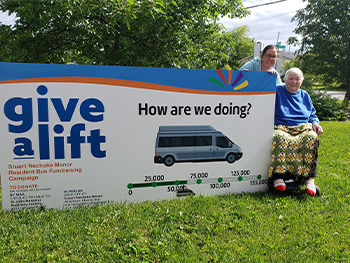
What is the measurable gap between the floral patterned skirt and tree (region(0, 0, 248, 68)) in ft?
7.76

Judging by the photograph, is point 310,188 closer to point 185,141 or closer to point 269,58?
point 185,141

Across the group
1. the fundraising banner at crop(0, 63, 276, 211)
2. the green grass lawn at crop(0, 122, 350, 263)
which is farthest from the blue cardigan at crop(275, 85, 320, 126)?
the green grass lawn at crop(0, 122, 350, 263)

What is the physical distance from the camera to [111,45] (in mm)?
5316

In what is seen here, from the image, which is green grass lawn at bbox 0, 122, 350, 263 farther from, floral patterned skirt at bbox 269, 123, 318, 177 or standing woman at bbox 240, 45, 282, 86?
standing woman at bbox 240, 45, 282, 86

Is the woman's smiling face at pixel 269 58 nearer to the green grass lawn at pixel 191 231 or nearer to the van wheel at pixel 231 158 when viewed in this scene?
the van wheel at pixel 231 158

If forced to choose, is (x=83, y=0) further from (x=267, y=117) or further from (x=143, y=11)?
(x=267, y=117)

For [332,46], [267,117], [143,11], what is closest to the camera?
[267,117]

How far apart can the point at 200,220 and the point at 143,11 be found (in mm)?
3206

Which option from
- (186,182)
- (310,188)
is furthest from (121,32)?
(310,188)

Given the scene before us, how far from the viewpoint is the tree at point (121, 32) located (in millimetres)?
4430

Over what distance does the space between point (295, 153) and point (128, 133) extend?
220 centimetres

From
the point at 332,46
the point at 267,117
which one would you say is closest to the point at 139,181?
the point at 267,117

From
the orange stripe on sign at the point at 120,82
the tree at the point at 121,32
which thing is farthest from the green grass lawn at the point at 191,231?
the tree at the point at 121,32

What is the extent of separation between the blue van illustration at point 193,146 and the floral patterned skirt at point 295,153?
1.70ft
